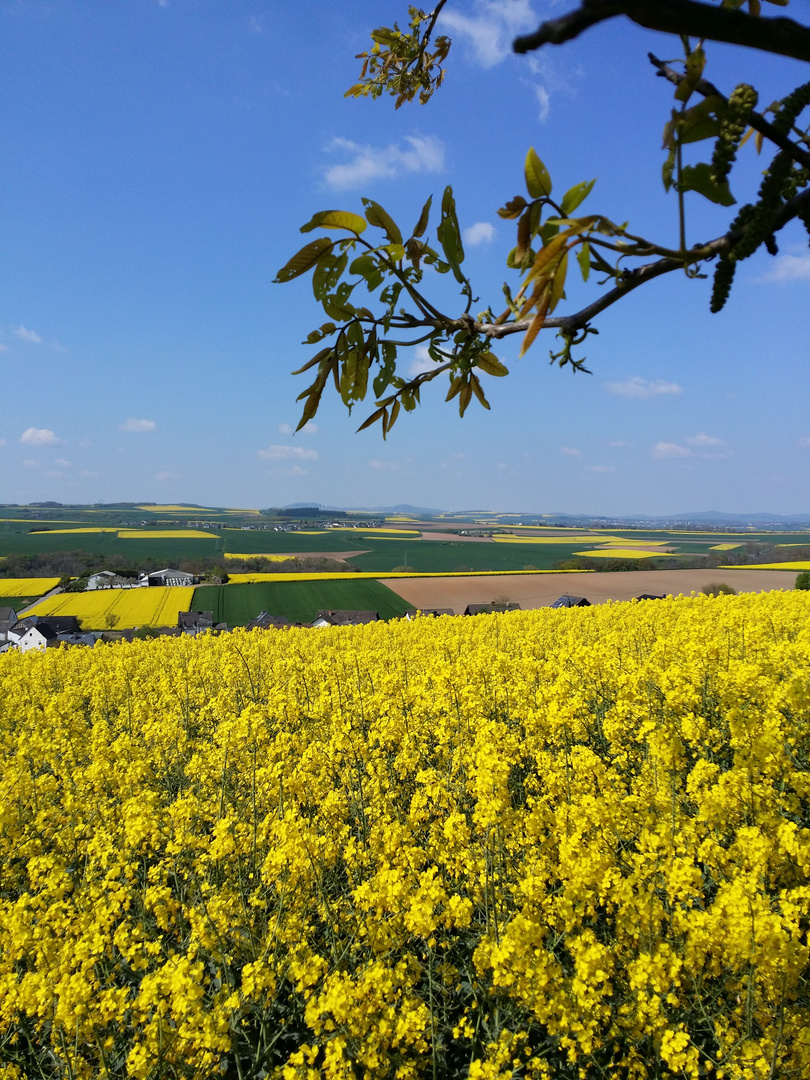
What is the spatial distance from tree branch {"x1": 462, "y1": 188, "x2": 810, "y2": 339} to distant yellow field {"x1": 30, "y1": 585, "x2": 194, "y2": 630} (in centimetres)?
3647

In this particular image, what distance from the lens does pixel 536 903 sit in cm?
285

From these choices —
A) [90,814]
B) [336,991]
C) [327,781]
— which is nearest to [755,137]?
[336,991]

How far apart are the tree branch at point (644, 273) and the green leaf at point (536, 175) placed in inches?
5.9

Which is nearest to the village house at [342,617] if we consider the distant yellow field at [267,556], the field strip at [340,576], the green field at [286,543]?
the field strip at [340,576]

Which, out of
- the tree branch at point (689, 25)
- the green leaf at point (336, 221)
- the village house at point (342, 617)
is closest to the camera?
the tree branch at point (689, 25)

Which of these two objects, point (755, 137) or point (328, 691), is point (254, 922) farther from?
point (755, 137)

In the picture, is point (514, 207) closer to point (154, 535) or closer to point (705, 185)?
point (705, 185)

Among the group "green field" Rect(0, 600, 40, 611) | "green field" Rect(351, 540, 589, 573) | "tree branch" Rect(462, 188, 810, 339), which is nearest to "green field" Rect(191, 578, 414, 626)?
"green field" Rect(0, 600, 40, 611)

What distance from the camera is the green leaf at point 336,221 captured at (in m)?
0.77

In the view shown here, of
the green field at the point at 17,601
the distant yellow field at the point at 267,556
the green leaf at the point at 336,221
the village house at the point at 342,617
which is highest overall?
the green leaf at the point at 336,221

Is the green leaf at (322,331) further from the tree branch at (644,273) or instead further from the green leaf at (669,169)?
the green leaf at (669,169)

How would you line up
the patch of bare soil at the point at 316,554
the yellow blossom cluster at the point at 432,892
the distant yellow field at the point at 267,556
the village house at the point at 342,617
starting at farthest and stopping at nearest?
1. the patch of bare soil at the point at 316,554
2. the distant yellow field at the point at 267,556
3. the village house at the point at 342,617
4. the yellow blossom cluster at the point at 432,892

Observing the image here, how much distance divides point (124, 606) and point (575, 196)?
42860 millimetres

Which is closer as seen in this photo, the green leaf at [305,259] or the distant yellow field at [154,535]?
the green leaf at [305,259]
